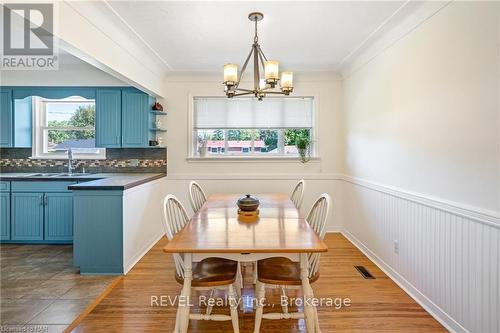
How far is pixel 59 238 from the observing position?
3885 millimetres

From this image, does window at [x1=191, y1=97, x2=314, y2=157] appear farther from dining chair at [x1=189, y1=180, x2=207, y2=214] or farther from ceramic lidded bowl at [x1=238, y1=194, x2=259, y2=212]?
ceramic lidded bowl at [x1=238, y1=194, x2=259, y2=212]

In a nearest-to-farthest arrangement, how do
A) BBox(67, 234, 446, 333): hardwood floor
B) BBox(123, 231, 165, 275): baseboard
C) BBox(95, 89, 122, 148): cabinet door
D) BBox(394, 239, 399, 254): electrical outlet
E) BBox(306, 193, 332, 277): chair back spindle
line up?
BBox(306, 193, 332, 277): chair back spindle, BBox(67, 234, 446, 333): hardwood floor, BBox(394, 239, 399, 254): electrical outlet, BBox(123, 231, 165, 275): baseboard, BBox(95, 89, 122, 148): cabinet door

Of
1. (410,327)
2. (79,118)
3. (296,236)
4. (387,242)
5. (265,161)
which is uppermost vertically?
(79,118)

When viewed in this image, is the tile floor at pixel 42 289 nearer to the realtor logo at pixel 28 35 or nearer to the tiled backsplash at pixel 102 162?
the tiled backsplash at pixel 102 162

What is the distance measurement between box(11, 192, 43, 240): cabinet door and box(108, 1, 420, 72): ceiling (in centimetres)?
253

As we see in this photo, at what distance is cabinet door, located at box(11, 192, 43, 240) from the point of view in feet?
12.6

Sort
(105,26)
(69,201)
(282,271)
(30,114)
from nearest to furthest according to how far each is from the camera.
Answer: (282,271), (105,26), (69,201), (30,114)

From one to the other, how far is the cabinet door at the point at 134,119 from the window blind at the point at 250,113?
787mm

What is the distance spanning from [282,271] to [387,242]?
1.58m

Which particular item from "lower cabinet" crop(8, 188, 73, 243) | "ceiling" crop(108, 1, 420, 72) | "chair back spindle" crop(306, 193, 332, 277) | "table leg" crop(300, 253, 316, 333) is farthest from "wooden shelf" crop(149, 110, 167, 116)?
"table leg" crop(300, 253, 316, 333)

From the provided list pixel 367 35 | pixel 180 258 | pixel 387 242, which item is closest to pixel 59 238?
pixel 180 258

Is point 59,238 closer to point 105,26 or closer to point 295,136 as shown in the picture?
point 105,26

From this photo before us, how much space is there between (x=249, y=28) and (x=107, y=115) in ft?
8.16

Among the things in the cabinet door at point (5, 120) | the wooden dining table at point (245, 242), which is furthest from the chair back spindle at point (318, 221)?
the cabinet door at point (5, 120)
